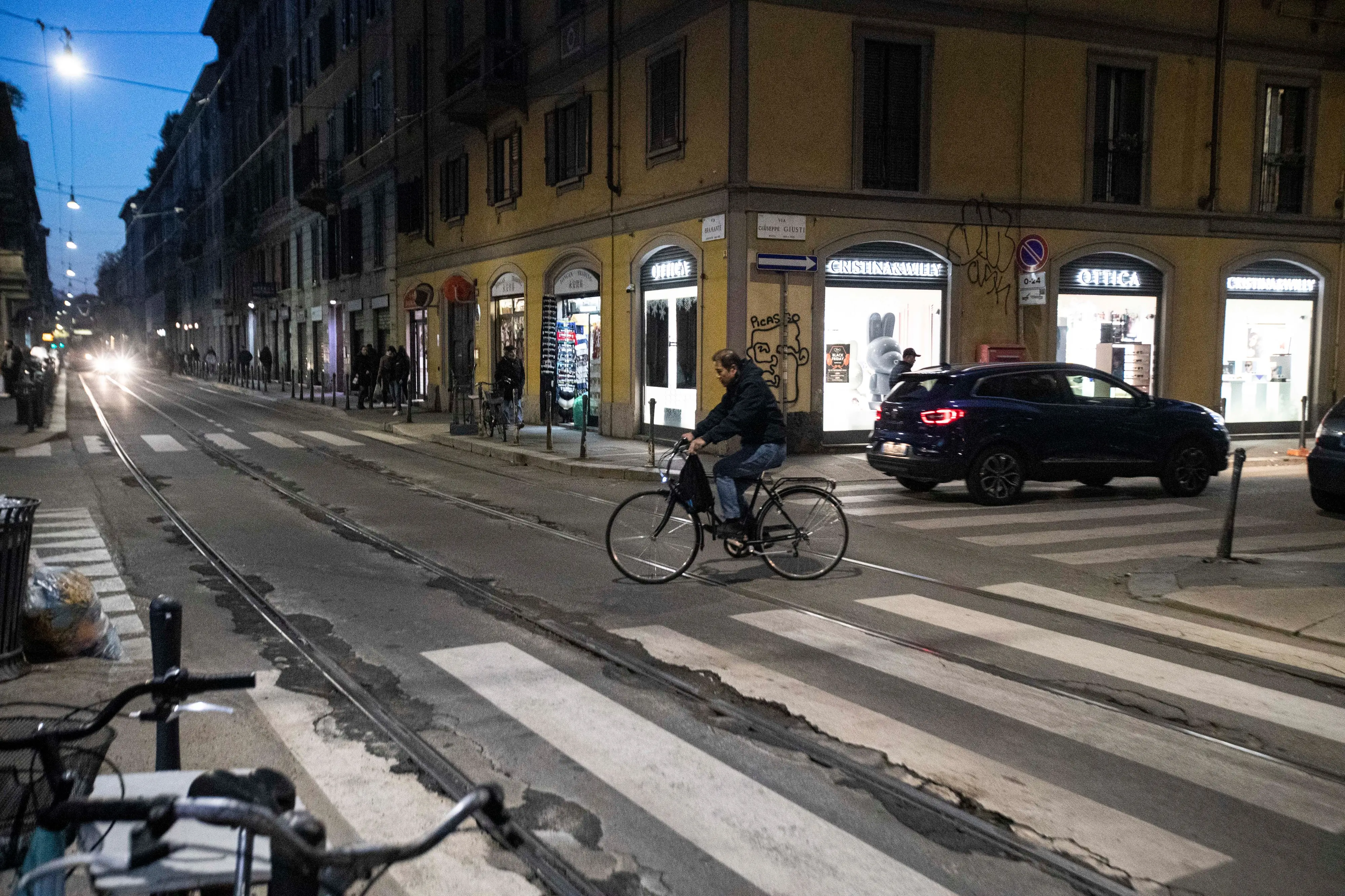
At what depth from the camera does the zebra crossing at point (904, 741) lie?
3.99 metres

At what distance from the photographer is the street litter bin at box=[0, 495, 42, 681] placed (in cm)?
571

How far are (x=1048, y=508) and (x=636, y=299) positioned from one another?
10113 mm

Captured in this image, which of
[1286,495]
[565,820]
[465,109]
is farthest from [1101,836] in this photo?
[465,109]

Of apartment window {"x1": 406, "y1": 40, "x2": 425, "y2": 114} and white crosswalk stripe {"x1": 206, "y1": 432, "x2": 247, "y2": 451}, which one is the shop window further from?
apartment window {"x1": 406, "y1": 40, "x2": 425, "y2": 114}

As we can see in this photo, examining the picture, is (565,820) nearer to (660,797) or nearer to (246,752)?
(660,797)

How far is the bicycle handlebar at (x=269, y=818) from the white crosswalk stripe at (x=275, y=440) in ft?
61.1

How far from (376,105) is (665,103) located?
18.2m

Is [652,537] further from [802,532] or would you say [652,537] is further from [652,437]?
[652,437]

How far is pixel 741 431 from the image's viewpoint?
28.7 feet

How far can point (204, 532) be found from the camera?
Result: 1083 centimetres

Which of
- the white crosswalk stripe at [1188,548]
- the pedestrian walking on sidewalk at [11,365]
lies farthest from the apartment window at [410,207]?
the white crosswalk stripe at [1188,548]

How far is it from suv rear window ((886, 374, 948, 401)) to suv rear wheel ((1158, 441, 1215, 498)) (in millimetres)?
3116

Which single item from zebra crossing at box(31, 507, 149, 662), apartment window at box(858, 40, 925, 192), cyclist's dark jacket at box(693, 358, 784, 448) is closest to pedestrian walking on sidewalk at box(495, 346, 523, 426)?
apartment window at box(858, 40, 925, 192)

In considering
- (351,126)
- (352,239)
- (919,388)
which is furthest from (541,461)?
(351,126)
